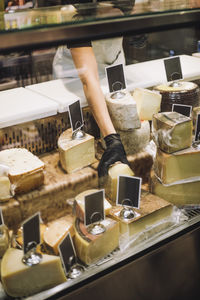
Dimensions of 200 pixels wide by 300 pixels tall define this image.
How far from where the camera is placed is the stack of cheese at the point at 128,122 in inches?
64.1

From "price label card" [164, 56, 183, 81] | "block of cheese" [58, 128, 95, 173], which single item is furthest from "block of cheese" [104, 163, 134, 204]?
"price label card" [164, 56, 183, 81]

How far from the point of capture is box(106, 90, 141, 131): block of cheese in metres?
1.62

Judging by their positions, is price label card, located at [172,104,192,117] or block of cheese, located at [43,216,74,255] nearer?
block of cheese, located at [43,216,74,255]

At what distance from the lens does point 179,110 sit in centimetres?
173

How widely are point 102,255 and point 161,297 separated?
361 millimetres

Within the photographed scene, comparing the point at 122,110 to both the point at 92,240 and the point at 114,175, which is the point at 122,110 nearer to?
the point at 114,175

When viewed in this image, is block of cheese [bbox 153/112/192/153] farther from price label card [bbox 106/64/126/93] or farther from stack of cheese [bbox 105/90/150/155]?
price label card [bbox 106/64/126/93]

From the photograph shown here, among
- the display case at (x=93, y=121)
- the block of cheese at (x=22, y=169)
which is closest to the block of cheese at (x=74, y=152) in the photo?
the display case at (x=93, y=121)

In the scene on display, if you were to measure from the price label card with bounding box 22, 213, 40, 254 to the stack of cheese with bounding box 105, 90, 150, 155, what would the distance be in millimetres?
605

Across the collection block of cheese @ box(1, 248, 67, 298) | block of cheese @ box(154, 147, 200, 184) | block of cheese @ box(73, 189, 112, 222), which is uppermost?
block of cheese @ box(154, 147, 200, 184)

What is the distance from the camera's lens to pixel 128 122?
1653 millimetres

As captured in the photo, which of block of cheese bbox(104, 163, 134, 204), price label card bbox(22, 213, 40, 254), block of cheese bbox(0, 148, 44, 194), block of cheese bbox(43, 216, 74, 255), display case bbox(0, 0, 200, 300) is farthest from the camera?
block of cheese bbox(104, 163, 134, 204)

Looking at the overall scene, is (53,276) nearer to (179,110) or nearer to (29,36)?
(29,36)

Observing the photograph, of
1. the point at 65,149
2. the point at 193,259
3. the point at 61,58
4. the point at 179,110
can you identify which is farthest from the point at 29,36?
the point at 193,259
